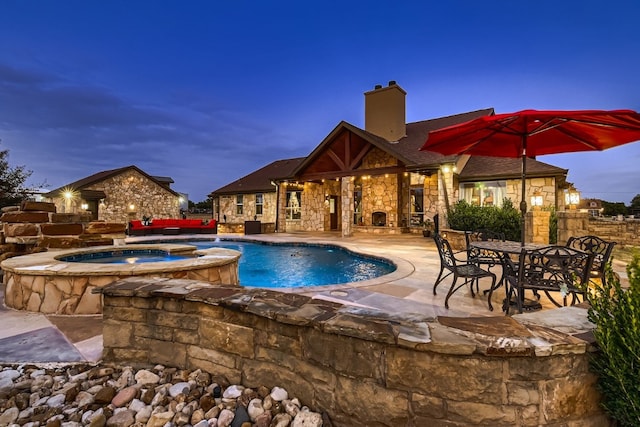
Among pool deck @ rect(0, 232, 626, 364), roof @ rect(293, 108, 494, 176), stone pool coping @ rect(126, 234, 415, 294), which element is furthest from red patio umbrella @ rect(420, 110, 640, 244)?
roof @ rect(293, 108, 494, 176)

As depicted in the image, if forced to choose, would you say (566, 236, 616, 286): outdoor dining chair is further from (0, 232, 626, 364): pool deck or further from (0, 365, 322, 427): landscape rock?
(0, 365, 322, 427): landscape rock

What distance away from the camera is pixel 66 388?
1995 millimetres

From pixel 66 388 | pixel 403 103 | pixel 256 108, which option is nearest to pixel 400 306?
pixel 66 388

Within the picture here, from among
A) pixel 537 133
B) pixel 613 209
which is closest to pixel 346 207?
pixel 537 133

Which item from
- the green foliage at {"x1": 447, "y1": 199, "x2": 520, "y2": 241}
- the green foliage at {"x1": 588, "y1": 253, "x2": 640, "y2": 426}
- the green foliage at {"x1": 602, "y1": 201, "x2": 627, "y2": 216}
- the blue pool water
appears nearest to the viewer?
the green foliage at {"x1": 588, "y1": 253, "x2": 640, "y2": 426}

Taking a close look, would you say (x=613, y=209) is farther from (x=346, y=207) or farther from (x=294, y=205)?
(x=346, y=207)

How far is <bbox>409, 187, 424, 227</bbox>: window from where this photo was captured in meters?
14.6

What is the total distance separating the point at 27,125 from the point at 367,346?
61480 mm

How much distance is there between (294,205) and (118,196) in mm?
12869

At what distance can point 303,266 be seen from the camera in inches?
341

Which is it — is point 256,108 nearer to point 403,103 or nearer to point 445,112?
point 403,103

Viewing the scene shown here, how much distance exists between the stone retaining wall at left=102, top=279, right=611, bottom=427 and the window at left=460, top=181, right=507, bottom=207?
1207 cm

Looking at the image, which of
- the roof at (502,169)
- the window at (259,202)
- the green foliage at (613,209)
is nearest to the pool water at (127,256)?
the roof at (502,169)

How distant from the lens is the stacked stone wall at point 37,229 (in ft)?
16.8
